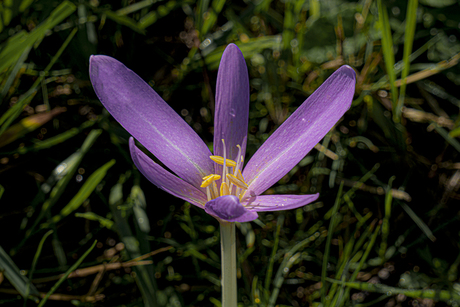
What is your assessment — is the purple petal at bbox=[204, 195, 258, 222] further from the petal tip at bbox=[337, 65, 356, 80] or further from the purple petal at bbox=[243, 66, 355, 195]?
the petal tip at bbox=[337, 65, 356, 80]

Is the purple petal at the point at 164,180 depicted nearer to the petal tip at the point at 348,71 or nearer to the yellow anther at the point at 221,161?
the yellow anther at the point at 221,161

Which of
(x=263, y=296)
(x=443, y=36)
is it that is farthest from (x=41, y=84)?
(x=443, y=36)

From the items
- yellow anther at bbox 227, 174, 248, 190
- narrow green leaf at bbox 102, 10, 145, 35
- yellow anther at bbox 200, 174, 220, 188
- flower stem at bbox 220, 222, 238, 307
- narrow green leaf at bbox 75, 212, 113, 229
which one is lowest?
narrow green leaf at bbox 75, 212, 113, 229

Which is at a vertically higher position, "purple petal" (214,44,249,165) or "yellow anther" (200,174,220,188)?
"purple petal" (214,44,249,165)

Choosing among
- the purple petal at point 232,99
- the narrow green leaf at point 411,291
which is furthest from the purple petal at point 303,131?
the narrow green leaf at point 411,291

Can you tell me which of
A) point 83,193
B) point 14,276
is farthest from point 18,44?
point 14,276

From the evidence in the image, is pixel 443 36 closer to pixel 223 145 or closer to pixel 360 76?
pixel 360 76

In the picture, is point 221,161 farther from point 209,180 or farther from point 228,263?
point 228,263

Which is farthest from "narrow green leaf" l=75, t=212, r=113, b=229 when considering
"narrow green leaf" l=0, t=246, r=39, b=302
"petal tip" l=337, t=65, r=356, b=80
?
"petal tip" l=337, t=65, r=356, b=80
